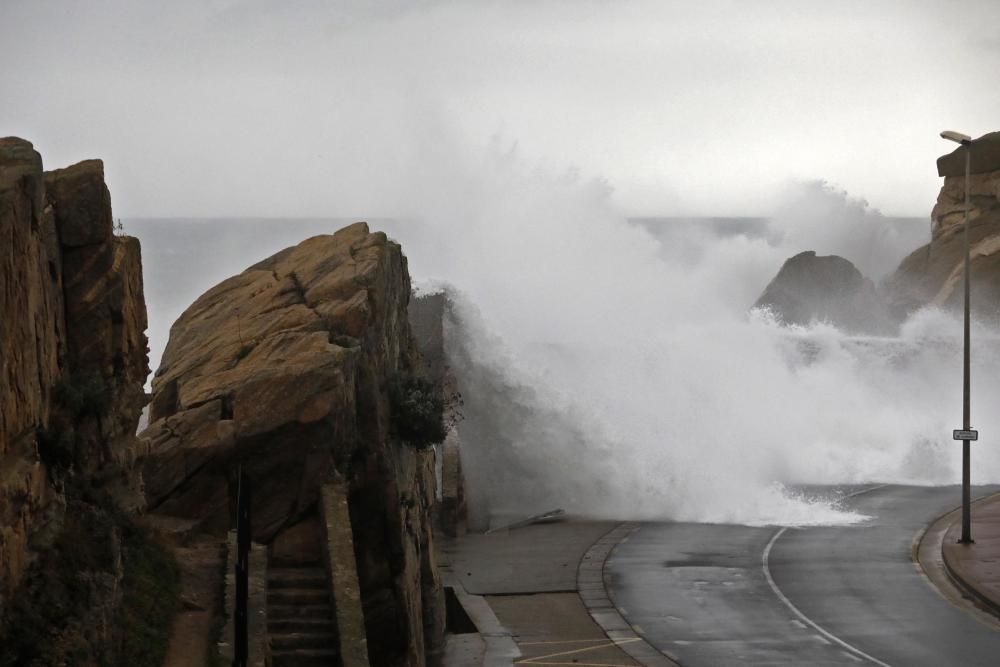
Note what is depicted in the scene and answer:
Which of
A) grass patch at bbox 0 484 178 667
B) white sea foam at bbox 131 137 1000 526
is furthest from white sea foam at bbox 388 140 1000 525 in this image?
grass patch at bbox 0 484 178 667

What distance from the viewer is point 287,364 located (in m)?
20.8

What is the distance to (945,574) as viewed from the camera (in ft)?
89.6

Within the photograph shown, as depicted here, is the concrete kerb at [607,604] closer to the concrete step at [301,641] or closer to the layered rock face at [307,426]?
the layered rock face at [307,426]

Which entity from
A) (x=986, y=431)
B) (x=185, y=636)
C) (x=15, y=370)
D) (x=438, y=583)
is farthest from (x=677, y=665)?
(x=986, y=431)

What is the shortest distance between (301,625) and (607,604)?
26.7 feet

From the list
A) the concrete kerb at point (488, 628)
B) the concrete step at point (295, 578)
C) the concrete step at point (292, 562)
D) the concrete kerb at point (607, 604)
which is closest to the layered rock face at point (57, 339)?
the concrete step at point (295, 578)

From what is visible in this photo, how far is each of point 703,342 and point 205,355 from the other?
1078 inches

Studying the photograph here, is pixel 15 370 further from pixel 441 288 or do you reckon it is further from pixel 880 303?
pixel 880 303

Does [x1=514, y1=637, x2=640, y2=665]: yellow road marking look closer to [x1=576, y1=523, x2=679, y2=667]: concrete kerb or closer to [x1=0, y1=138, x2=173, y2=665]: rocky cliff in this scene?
[x1=576, y1=523, x2=679, y2=667]: concrete kerb

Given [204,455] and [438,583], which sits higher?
[204,455]

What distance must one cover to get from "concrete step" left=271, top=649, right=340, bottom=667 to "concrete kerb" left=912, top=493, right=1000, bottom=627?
11.1m

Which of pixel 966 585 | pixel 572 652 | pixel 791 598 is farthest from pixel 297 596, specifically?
pixel 966 585

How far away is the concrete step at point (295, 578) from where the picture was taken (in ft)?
63.7

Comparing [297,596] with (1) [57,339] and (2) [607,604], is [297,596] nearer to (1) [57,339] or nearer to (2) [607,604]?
(1) [57,339]
